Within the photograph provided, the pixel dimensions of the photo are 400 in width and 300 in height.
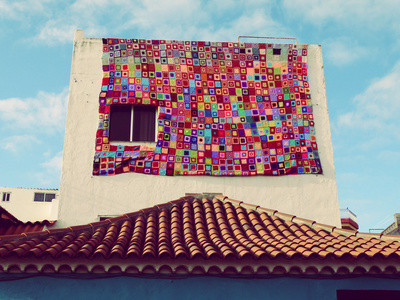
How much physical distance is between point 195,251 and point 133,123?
6055 millimetres

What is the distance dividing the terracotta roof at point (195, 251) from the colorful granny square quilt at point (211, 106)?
12.0 ft

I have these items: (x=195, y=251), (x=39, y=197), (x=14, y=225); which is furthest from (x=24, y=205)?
(x=195, y=251)

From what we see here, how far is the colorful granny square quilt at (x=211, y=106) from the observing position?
12.0 metres

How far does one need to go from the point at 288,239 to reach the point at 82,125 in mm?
6439

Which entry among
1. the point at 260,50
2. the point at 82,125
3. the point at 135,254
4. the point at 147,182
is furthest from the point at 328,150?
the point at 135,254

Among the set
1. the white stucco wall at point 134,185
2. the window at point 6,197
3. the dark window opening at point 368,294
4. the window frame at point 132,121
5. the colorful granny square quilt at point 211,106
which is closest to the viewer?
the dark window opening at point 368,294

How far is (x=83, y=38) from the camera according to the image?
13000 millimetres

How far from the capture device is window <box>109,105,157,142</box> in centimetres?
1224

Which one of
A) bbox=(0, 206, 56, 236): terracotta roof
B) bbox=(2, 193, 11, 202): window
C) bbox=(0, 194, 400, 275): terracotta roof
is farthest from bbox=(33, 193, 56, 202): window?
bbox=(0, 194, 400, 275): terracotta roof

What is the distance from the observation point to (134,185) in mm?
11727

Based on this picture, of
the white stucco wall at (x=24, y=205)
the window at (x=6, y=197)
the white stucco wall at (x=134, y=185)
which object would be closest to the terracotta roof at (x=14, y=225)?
the white stucco wall at (x=134, y=185)

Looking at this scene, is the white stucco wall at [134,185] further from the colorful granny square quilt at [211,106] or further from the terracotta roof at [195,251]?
the terracotta roof at [195,251]

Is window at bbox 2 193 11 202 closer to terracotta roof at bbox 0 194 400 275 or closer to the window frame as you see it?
the window frame

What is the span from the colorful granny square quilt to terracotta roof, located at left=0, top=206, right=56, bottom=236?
5.73ft
